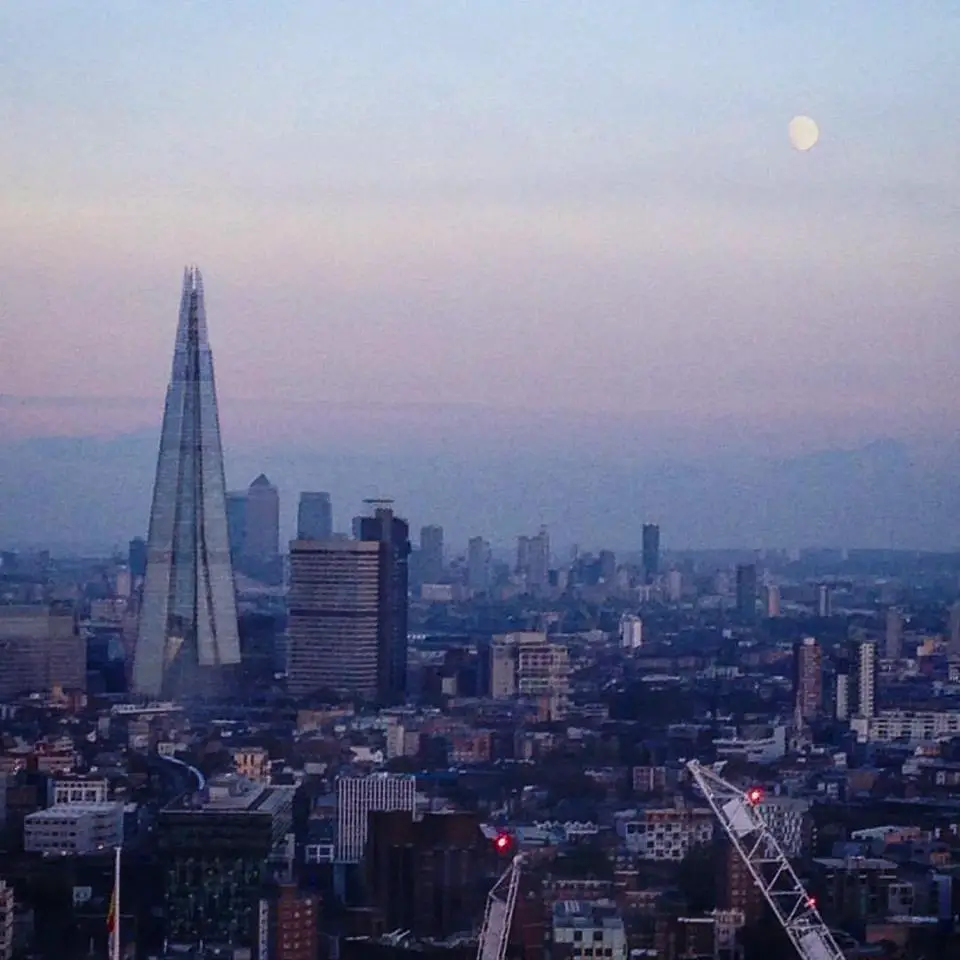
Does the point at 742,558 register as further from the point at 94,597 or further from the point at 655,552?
the point at 94,597

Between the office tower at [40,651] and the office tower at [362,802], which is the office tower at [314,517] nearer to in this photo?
the office tower at [40,651]

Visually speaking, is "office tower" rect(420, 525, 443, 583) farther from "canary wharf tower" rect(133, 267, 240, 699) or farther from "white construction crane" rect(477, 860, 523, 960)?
"white construction crane" rect(477, 860, 523, 960)

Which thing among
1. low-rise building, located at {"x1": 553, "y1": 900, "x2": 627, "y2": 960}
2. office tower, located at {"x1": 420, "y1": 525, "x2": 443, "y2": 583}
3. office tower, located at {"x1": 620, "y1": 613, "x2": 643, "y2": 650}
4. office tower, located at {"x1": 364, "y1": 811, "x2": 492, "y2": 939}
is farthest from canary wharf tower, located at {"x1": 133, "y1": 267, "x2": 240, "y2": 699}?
low-rise building, located at {"x1": 553, "y1": 900, "x2": 627, "y2": 960}

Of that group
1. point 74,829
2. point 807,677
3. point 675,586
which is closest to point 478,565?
point 675,586

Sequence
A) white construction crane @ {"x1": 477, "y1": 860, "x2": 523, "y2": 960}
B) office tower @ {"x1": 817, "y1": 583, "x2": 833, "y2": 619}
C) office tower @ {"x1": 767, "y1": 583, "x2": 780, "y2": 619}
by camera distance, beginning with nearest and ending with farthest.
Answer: white construction crane @ {"x1": 477, "y1": 860, "x2": 523, "y2": 960} → office tower @ {"x1": 817, "y1": 583, "x2": 833, "y2": 619} → office tower @ {"x1": 767, "y1": 583, "x2": 780, "y2": 619}

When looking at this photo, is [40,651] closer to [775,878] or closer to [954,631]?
[954,631]

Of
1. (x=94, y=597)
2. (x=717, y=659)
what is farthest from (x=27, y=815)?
(x=717, y=659)
